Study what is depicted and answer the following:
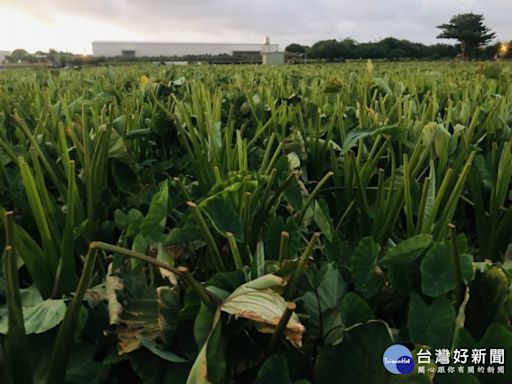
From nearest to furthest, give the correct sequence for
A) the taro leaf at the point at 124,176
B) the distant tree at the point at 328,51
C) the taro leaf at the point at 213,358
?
1. the taro leaf at the point at 213,358
2. the taro leaf at the point at 124,176
3. the distant tree at the point at 328,51

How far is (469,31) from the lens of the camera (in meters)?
50.0

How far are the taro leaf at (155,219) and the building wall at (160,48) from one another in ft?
192

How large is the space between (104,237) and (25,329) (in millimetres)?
318

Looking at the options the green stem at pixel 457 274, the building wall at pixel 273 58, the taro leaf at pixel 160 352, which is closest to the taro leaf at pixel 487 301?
the green stem at pixel 457 274

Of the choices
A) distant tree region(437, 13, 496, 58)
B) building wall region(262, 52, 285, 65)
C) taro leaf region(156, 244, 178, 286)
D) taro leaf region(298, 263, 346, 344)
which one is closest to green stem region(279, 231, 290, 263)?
taro leaf region(298, 263, 346, 344)

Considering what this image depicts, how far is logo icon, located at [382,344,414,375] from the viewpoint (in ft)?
1.40

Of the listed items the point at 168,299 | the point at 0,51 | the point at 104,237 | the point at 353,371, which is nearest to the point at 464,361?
the point at 353,371

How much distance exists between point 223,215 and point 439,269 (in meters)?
0.28

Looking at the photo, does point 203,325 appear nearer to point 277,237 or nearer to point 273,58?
point 277,237

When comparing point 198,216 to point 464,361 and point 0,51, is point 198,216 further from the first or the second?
point 0,51

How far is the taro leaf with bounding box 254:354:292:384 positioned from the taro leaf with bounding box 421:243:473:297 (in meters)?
0.20

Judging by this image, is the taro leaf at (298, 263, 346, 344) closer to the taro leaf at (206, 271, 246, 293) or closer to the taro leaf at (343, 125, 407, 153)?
the taro leaf at (206, 271, 246, 293)

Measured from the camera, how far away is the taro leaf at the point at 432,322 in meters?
0.49

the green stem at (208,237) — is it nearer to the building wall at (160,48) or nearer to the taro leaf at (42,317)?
the taro leaf at (42,317)
